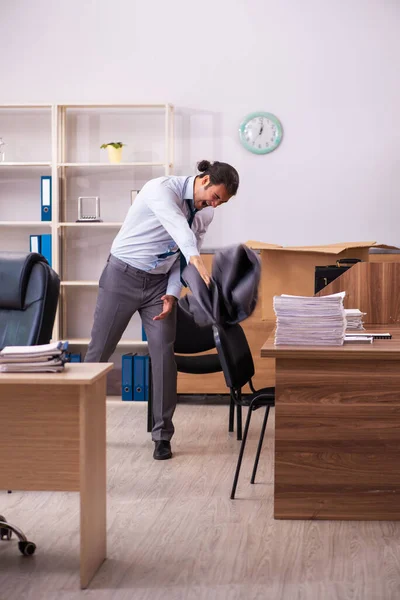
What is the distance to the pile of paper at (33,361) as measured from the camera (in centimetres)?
250

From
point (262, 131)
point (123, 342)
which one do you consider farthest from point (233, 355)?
point (262, 131)

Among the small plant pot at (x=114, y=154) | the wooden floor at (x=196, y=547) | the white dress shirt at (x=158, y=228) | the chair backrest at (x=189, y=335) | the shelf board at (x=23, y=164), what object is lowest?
the wooden floor at (x=196, y=547)

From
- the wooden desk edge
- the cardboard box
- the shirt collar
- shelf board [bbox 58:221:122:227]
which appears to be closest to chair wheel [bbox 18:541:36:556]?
the wooden desk edge

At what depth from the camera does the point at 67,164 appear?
6.02m

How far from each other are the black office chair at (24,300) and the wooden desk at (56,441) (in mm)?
566

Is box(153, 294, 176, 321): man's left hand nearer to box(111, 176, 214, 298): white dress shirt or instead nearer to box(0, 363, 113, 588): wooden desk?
box(111, 176, 214, 298): white dress shirt

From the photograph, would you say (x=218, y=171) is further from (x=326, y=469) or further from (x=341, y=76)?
(x=341, y=76)

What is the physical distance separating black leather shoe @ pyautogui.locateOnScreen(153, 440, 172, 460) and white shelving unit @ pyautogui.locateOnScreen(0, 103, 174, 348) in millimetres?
1868

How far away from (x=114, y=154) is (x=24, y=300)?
9.73 ft

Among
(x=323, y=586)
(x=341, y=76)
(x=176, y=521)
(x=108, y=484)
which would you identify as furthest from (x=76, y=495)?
(x=341, y=76)

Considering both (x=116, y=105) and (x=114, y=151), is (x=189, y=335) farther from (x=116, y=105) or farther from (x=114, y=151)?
(x=116, y=105)

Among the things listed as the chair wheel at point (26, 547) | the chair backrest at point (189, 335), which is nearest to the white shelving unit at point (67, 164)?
the chair backrest at point (189, 335)

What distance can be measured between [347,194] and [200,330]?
198 centimetres

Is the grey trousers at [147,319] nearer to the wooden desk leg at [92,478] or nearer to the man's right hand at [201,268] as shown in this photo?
the man's right hand at [201,268]
